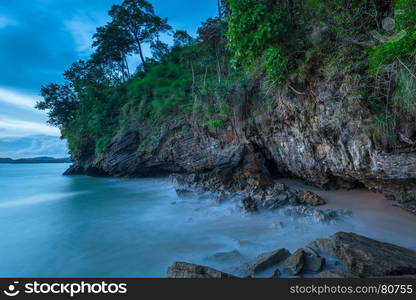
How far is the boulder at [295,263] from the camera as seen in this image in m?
2.55

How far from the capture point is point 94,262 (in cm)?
336

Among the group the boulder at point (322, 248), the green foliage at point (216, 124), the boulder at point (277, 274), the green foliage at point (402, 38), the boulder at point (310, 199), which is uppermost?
the green foliage at point (402, 38)

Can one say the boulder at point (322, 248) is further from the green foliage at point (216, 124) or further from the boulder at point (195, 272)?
the green foliage at point (216, 124)

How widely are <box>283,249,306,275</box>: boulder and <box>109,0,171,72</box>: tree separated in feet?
66.1

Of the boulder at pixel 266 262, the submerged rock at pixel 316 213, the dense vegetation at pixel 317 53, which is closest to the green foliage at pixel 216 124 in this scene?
the dense vegetation at pixel 317 53

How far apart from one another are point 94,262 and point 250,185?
5.20 meters

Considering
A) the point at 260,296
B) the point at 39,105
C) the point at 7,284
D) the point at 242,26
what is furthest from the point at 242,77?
the point at 39,105

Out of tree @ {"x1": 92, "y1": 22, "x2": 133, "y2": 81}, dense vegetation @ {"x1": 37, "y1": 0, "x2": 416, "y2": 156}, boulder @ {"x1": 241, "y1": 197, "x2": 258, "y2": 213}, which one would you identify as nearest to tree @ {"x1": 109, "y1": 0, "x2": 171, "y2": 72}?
tree @ {"x1": 92, "y1": 22, "x2": 133, "y2": 81}

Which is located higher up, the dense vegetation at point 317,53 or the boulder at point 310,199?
the dense vegetation at point 317,53

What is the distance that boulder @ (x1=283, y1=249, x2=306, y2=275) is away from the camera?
2.55 meters

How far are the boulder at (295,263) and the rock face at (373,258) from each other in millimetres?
578

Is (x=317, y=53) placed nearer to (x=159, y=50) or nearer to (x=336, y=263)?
(x=336, y=263)

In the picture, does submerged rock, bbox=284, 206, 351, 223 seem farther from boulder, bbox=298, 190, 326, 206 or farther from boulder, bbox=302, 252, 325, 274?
boulder, bbox=302, 252, 325, 274

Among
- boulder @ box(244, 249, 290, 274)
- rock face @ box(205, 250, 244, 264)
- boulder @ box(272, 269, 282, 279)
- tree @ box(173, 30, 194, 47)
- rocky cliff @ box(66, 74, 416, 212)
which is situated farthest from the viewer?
tree @ box(173, 30, 194, 47)
